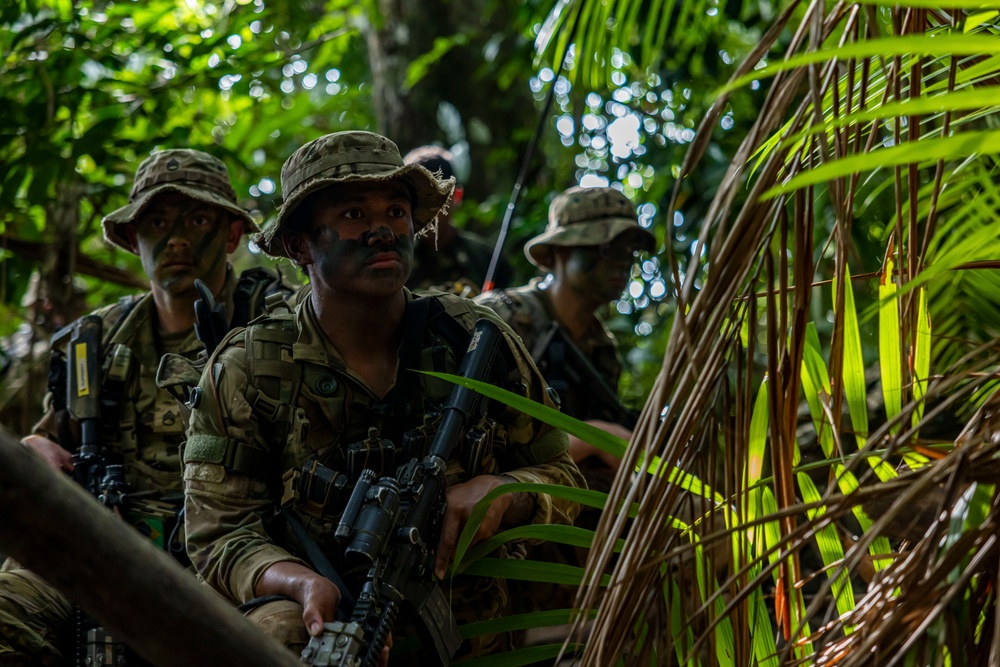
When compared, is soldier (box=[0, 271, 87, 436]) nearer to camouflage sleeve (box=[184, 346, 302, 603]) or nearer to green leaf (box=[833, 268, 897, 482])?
camouflage sleeve (box=[184, 346, 302, 603])

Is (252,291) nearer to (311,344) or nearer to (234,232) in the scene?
(234,232)

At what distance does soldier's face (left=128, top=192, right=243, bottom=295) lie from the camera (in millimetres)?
3707

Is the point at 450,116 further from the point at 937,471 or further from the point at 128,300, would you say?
the point at 937,471

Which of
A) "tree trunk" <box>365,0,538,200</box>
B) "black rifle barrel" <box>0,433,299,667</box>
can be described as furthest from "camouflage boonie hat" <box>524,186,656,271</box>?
"black rifle barrel" <box>0,433,299,667</box>

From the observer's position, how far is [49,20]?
4582mm

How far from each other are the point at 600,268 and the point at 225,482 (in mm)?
2441

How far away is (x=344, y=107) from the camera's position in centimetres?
964

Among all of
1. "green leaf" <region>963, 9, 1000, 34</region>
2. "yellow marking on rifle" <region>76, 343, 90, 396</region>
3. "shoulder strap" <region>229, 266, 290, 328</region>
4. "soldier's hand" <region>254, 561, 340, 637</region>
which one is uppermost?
"green leaf" <region>963, 9, 1000, 34</region>

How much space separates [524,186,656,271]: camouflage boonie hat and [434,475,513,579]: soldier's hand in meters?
2.26

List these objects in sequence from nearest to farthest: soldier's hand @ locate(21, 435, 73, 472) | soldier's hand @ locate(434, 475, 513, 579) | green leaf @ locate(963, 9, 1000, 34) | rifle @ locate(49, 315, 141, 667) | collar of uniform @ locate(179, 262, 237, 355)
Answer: green leaf @ locate(963, 9, 1000, 34)
soldier's hand @ locate(434, 475, 513, 579)
rifle @ locate(49, 315, 141, 667)
soldier's hand @ locate(21, 435, 73, 472)
collar of uniform @ locate(179, 262, 237, 355)

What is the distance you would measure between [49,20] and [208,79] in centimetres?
76

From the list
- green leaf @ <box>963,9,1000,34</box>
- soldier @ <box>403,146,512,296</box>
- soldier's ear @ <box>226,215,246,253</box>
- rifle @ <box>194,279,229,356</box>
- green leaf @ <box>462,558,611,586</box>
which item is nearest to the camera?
green leaf @ <box>963,9,1000,34</box>

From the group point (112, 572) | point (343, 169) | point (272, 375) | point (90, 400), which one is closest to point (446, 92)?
point (90, 400)

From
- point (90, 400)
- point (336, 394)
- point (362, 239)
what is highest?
point (362, 239)
